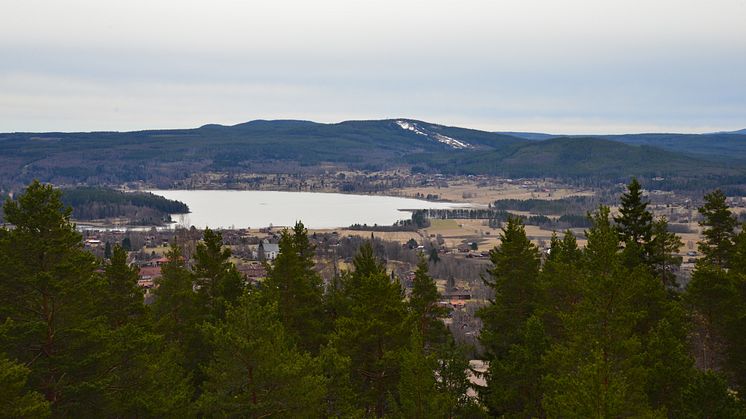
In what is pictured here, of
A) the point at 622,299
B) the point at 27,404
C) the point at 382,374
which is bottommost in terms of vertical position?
the point at 382,374

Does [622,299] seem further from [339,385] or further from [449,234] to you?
[449,234]

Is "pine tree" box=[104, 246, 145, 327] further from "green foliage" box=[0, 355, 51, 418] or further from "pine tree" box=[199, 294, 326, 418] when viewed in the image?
"green foliage" box=[0, 355, 51, 418]

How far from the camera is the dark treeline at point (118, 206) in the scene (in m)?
172

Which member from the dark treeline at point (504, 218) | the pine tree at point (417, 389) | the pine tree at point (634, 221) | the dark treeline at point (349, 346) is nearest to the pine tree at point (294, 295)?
the dark treeline at point (349, 346)

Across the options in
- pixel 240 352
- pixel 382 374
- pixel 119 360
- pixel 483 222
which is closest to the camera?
pixel 240 352

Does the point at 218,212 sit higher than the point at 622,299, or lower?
lower

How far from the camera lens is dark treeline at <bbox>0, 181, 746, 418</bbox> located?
1619 cm

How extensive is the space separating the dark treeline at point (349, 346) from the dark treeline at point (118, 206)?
14979 centimetres

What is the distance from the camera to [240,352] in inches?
639

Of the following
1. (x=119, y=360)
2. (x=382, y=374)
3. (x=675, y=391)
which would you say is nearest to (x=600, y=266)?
(x=675, y=391)

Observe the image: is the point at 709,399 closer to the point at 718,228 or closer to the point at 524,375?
the point at 524,375

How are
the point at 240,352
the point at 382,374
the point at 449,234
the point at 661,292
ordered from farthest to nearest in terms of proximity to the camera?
the point at 449,234
the point at 661,292
the point at 382,374
the point at 240,352

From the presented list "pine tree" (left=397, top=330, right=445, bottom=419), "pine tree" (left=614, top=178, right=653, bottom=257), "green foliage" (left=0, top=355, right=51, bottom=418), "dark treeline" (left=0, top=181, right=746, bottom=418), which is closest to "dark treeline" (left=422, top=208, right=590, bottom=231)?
"pine tree" (left=614, top=178, right=653, bottom=257)

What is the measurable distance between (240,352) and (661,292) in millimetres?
12896
